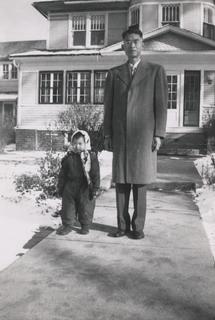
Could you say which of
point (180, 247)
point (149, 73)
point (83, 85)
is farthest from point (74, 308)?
point (83, 85)

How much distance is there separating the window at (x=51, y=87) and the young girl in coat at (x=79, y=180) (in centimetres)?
1611

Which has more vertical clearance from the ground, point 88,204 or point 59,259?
point 88,204

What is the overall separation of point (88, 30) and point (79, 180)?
18.6m

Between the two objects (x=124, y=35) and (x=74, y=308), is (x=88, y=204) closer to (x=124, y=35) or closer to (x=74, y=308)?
(x=124, y=35)

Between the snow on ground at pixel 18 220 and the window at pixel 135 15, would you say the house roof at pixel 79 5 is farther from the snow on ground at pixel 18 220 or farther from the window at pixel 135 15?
the snow on ground at pixel 18 220

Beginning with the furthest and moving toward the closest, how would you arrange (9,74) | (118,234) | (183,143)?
(9,74), (183,143), (118,234)

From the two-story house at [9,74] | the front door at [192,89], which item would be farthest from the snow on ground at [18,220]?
the two-story house at [9,74]

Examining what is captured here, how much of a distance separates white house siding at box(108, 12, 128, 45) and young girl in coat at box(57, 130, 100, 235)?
1798 cm

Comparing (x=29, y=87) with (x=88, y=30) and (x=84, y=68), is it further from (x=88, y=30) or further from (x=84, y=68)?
(x=88, y=30)

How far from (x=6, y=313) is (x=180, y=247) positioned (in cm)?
189

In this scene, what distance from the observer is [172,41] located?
61.1 ft

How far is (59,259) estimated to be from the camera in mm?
3359

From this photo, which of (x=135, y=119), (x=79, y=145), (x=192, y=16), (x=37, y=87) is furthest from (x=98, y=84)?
(x=135, y=119)

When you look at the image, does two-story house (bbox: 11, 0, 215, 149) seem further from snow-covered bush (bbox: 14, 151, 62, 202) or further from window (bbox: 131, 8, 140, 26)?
snow-covered bush (bbox: 14, 151, 62, 202)
